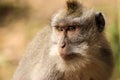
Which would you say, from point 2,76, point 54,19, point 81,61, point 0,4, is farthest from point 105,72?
point 0,4

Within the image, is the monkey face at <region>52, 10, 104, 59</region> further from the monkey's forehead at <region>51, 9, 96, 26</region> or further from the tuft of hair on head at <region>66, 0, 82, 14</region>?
the tuft of hair on head at <region>66, 0, 82, 14</region>

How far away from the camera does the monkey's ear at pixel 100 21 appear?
6801mm

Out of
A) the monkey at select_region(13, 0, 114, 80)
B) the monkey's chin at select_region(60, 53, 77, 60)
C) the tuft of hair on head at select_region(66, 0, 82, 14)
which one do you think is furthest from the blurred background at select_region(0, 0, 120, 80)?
the monkey's chin at select_region(60, 53, 77, 60)

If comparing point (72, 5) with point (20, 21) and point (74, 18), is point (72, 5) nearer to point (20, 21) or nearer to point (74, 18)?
point (74, 18)

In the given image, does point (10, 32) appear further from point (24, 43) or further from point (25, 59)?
point (25, 59)

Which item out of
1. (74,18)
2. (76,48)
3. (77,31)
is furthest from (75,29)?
(76,48)

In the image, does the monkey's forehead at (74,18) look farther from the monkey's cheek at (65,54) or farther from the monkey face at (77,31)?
the monkey's cheek at (65,54)

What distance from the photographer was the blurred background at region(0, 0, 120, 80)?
37.7 feet

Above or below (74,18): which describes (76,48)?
below

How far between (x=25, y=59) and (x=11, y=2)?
6503mm

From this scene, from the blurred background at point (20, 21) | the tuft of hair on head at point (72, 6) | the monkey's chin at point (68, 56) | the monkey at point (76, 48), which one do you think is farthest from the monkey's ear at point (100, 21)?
the blurred background at point (20, 21)

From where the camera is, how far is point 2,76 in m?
11.4

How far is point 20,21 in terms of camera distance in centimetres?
1355

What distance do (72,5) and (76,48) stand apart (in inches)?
24.8
